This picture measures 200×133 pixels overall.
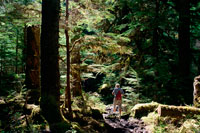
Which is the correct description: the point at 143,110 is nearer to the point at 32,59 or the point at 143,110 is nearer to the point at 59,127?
the point at 59,127

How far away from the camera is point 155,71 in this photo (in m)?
12.2

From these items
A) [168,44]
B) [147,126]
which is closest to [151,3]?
[168,44]

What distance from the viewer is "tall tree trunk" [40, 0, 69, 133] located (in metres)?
5.43

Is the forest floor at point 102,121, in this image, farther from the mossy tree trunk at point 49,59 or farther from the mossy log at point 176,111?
the mossy tree trunk at point 49,59

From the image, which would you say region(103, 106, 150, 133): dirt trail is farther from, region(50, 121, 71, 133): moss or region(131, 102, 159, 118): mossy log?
region(50, 121, 71, 133): moss

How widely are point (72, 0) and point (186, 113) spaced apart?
7321mm

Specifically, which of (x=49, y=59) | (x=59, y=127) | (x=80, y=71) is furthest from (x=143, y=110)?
(x=49, y=59)

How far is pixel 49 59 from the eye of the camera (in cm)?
547

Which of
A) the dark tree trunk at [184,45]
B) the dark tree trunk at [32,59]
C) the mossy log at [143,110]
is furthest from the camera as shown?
the dark tree trunk at [184,45]

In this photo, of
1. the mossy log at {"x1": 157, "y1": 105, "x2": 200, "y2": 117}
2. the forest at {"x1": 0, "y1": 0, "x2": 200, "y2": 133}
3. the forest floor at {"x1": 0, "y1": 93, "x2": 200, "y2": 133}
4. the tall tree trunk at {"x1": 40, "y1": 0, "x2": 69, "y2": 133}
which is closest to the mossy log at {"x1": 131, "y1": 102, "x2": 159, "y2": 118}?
the forest at {"x1": 0, "y1": 0, "x2": 200, "y2": 133}

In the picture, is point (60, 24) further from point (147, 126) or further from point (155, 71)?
point (155, 71)

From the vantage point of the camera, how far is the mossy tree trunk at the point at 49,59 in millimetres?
5430

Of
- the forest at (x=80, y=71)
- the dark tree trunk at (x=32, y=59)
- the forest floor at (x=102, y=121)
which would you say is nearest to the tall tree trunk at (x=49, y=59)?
the forest at (x=80, y=71)

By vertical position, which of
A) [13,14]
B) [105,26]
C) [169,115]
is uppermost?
[105,26]
